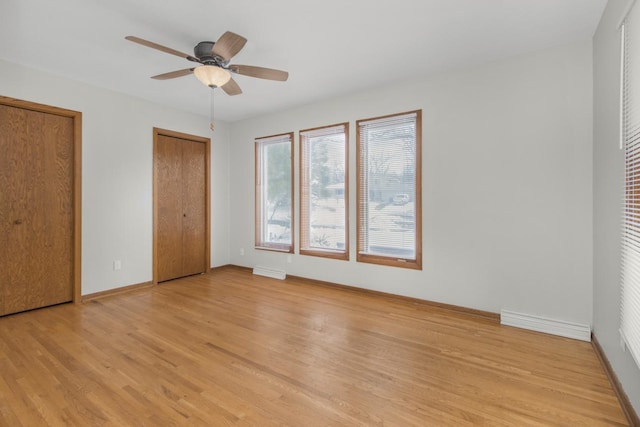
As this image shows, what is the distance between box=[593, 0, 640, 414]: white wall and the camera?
2.00 m

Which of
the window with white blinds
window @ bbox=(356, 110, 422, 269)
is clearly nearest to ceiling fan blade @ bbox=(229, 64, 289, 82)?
window @ bbox=(356, 110, 422, 269)

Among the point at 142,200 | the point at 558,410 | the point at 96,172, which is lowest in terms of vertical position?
the point at 558,410

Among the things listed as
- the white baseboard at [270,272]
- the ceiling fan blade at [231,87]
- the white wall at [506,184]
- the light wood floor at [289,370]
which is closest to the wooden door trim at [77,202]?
the light wood floor at [289,370]

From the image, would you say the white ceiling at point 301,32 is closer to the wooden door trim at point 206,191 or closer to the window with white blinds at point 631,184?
the window with white blinds at point 631,184

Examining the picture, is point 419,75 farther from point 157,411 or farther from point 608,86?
point 157,411

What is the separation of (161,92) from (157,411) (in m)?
3.83

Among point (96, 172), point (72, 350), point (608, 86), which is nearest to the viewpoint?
point (608, 86)

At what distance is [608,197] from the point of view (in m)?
2.28

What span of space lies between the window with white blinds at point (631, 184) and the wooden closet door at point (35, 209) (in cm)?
520

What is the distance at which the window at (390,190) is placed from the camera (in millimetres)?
3725

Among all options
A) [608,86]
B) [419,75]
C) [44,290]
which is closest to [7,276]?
[44,290]

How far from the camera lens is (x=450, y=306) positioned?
345cm

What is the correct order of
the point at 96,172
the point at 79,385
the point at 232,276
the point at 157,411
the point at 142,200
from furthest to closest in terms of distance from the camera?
the point at 232,276, the point at 142,200, the point at 96,172, the point at 79,385, the point at 157,411

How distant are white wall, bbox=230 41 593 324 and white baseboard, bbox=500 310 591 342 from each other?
0.23 ft
